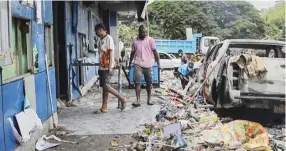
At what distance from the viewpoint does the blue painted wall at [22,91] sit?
4070 mm

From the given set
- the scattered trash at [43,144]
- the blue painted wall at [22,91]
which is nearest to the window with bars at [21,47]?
the blue painted wall at [22,91]

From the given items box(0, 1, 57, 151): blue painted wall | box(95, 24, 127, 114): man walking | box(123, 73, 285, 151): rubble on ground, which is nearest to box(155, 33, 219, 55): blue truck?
box(95, 24, 127, 114): man walking

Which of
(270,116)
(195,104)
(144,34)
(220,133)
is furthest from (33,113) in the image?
(270,116)

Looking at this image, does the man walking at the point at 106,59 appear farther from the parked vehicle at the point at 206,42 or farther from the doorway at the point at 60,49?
the parked vehicle at the point at 206,42

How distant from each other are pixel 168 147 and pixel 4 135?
197 centimetres

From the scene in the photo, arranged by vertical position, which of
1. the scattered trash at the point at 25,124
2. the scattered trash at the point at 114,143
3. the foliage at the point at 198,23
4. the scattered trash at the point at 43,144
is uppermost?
the foliage at the point at 198,23

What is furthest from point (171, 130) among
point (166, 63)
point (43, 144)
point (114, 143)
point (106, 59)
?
point (166, 63)

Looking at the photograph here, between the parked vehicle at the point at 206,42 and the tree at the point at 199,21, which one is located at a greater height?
the tree at the point at 199,21

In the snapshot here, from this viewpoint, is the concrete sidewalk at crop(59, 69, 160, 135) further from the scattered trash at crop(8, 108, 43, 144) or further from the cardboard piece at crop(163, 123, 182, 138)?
the scattered trash at crop(8, 108, 43, 144)

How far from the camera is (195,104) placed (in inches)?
345

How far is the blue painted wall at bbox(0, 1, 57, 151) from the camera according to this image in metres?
4.07

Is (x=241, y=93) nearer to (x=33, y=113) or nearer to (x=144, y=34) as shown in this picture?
(x=144, y=34)

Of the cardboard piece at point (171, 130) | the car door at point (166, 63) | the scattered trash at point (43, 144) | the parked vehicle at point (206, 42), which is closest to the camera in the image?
the scattered trash at point (43, 144)

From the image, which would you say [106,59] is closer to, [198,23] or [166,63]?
[166,63]
